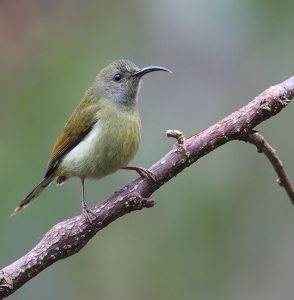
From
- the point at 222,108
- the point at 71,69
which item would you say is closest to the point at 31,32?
the point at 71,69

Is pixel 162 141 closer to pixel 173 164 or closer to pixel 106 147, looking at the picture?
pixel 106 147

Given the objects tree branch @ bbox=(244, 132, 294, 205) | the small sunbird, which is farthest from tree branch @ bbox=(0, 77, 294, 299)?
the small sunbird

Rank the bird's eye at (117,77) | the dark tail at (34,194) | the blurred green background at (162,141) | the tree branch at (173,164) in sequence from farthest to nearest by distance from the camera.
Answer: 1. the bird's eye at (117,77)
2. the blurred green background at (162,141)
3. the dark tail at (34,194)
4. the tree branch at (173,164)

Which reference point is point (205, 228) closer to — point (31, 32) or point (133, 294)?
point (133, 294)

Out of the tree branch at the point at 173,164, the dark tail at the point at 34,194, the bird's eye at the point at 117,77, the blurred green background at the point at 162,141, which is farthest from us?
the bird's eye at the point at 117,77

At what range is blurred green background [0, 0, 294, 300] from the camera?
14.1 ft

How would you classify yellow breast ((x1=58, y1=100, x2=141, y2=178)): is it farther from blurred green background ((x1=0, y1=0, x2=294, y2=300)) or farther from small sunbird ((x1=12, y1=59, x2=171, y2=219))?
blurred green background ((x1=0, y1=0, x2=294, y2=300))

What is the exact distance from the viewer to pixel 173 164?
320cm

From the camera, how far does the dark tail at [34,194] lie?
408cm

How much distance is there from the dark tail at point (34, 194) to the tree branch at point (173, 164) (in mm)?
936

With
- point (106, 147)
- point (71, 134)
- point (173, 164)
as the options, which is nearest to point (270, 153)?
point (173, 164)

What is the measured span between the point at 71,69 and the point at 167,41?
0.83m

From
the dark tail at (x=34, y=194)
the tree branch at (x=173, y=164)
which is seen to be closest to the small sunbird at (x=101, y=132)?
the dark tail at (x=34, y=194)

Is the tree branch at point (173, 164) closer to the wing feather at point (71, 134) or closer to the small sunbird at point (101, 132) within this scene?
the small sunbird at point (101, 132)
